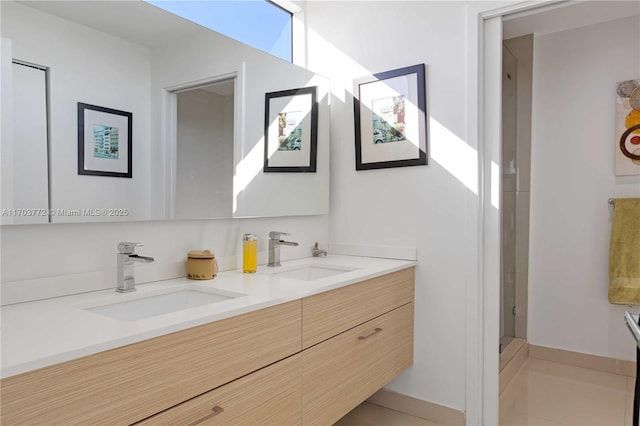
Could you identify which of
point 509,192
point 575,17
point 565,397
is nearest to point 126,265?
point 509,192

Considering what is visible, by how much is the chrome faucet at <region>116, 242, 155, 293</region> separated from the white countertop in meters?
0.04

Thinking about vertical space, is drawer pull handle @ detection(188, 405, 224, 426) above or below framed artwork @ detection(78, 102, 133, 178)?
below

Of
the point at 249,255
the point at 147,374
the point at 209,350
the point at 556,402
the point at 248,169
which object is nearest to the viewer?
the point at 147,374

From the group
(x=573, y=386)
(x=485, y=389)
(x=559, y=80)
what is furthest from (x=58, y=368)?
(x=559, y=80)

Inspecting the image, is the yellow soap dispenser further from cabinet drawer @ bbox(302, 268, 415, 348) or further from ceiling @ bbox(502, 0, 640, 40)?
ceiling @ bbox(502, 0, 640, 40)

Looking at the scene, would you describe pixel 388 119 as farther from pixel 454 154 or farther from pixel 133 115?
pixel 133 115

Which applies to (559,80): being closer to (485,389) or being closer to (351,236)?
(351,236)

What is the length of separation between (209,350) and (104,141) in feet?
2.65

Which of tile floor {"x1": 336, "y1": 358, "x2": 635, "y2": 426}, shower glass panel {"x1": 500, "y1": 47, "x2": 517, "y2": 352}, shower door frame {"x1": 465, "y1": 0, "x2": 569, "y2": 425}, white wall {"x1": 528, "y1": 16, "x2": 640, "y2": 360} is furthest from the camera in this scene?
white wall {"x1": 528, "y1": 16, "x2": 640, "y2": 360}

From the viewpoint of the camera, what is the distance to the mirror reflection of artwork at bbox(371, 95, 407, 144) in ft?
7.48

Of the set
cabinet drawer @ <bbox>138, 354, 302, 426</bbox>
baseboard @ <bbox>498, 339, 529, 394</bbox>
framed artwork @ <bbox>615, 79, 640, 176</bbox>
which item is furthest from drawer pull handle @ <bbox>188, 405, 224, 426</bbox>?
framed artwork @ <bbox>615, 79, 640, 176</bbox>

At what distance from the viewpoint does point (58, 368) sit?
877 millimetres

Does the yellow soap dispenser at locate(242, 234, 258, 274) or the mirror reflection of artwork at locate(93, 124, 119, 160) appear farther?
the yellow soap dispenser at locate(242, 234, 258, 274)

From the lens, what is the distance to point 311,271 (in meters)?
2.25
